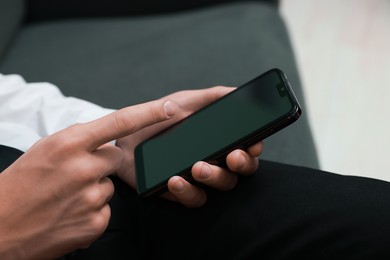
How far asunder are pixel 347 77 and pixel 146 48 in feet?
2.27

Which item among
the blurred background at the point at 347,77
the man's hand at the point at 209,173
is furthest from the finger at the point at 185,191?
the blurred background at the point at 347,77

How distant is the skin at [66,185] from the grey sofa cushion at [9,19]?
639 millimetres

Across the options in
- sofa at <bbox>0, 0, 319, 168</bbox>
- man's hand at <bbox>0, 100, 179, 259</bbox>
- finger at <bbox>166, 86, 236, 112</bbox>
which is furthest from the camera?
sofa at <bbox>0, 0, 319, 168</bbox>

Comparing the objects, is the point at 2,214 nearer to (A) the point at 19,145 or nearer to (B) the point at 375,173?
(A) the point at 19,145

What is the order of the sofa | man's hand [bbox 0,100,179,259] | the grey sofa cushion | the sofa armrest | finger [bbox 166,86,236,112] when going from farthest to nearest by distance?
the sofa armrest → the grey sofa cushion → the sofa → finger [bbox 166,86,236,112] → man's hand [bbox 0,100,179,259]

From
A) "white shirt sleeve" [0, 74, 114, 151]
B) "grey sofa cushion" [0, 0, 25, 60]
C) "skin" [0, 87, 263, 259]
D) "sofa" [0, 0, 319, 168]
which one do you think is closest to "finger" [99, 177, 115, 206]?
"skin" [0, 87, 263, 259]

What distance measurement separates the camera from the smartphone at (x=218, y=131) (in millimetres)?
546

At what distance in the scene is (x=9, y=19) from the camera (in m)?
1.07

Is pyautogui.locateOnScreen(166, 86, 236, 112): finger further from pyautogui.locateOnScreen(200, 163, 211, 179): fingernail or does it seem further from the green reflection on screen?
pyautogui.locateOnScreen(200, 163, 211, 179): fingernail

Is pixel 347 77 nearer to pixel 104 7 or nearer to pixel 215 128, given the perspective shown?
pixel 104 7

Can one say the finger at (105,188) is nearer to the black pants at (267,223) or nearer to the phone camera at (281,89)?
the black pants at (267,223)

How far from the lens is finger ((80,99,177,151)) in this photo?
0.50 m

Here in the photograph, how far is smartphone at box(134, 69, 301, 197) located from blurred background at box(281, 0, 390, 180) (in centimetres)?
63

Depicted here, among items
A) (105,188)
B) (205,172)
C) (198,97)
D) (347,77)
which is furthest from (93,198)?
(347,77)
